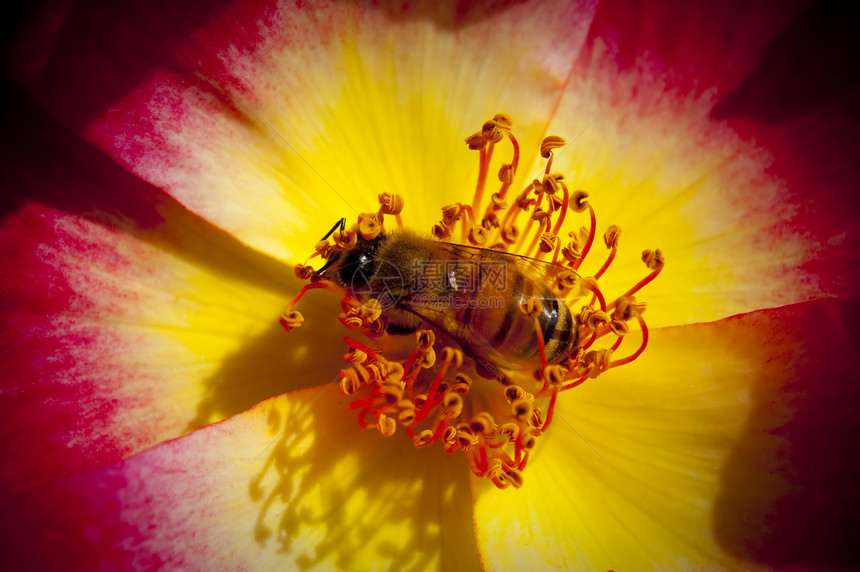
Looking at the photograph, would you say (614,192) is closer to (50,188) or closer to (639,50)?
(639,50)

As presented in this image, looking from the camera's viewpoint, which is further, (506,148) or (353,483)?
(506,148)

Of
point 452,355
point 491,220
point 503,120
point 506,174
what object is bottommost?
point 452,355

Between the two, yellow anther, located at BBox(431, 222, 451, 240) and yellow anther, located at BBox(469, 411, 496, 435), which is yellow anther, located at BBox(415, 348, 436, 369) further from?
yellow anther, located at BBox(431, 222, 451, 240)

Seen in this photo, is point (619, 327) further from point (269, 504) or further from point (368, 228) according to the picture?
point (269, 504)

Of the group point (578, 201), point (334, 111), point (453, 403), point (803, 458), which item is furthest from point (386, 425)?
point (803, 458)

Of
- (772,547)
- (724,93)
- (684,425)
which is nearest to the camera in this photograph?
(772,547)

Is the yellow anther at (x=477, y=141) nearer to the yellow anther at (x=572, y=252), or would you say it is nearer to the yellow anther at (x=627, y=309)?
the yellow anther at (x=572, y=252)

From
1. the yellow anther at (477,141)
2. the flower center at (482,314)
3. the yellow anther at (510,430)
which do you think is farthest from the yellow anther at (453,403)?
the yellow anther at (477,141)

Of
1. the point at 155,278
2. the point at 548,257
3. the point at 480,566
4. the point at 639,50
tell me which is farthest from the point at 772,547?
the point at 155,278
